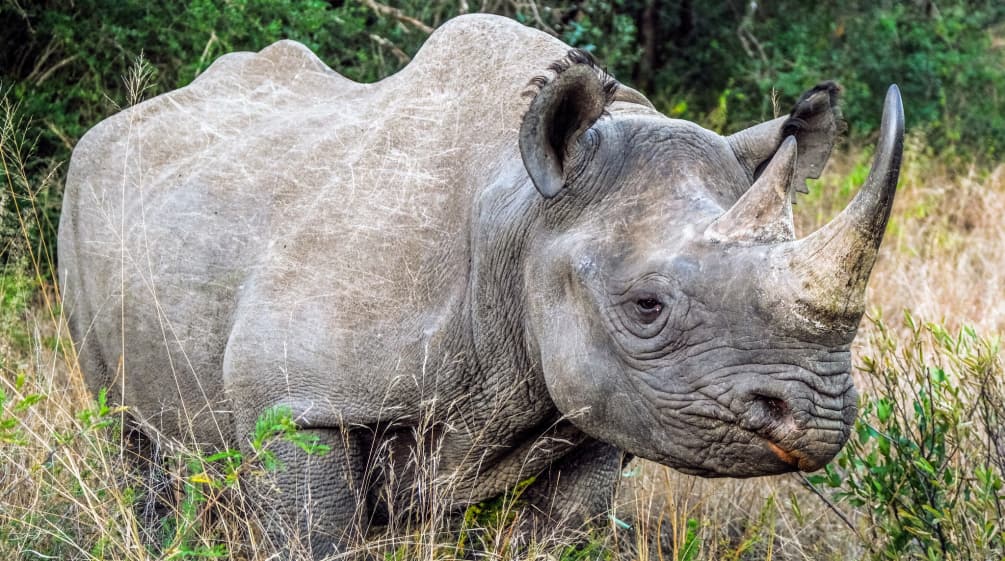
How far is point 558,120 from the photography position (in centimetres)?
407

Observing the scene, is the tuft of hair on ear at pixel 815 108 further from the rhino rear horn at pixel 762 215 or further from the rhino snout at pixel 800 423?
the rhino snout at pixel 800 423

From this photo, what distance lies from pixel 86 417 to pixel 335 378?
0.76m

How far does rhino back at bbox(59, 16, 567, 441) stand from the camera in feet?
14.5

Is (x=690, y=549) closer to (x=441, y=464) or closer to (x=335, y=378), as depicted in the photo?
(x=441, y=464)

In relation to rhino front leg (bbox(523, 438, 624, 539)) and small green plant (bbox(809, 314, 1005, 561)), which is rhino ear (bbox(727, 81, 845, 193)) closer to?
small green plant (bbox(809, 314, 1005, 561))

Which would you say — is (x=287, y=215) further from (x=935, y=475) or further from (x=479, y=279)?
(x=935, y=475)

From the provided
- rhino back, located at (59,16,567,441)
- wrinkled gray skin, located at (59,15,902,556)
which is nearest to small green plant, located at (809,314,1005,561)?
wrinkled gray skin, located at (59,15,902,556)

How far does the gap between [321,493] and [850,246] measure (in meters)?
1.94

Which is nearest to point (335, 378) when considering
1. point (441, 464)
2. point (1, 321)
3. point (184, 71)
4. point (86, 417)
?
point (441, 464)

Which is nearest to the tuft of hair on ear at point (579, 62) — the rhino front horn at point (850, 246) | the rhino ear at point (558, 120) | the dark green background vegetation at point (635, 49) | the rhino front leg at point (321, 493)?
the rhino ear at point (558, 120)

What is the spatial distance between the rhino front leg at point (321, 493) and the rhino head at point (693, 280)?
0.73m

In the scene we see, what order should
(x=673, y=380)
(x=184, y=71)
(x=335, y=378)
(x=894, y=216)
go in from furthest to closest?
(x=894, y=216) → (x=184, y=71) → (x=335, y=378) → (x=673, y=380)

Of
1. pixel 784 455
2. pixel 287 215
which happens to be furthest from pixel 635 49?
pixel 784 455

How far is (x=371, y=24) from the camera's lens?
32.2 ft
